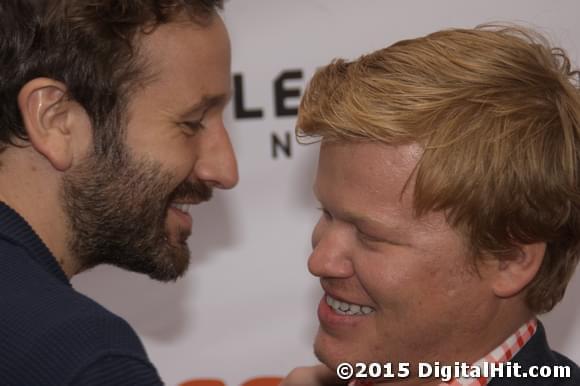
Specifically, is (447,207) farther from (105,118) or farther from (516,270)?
(105,118)

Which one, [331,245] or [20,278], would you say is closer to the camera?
[20,278]

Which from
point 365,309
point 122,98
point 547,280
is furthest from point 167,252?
point 547,280

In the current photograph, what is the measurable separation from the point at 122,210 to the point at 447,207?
53 cm

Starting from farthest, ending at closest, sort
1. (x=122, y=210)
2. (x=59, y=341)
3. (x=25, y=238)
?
(x=122, y=210) → (x=25, y=238) → (x=59, y=341)

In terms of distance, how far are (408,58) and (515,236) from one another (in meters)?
0.30

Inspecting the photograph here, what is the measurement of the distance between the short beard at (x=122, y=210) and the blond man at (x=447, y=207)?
0.28 meters

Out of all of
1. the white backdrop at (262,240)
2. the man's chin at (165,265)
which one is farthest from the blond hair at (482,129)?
the white backdrop at (262,240)

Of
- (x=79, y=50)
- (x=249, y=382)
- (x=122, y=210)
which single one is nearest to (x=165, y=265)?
(x=122, y=210)

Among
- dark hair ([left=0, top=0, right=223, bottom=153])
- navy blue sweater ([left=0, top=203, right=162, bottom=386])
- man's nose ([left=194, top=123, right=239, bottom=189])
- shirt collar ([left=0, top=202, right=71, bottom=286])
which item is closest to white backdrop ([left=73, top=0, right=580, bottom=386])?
man's nose ([left=194, top=123, right=239, bottom=189])

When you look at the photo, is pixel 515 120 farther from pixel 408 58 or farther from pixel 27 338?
pixel 27 338

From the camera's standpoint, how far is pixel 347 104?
1.33 metres

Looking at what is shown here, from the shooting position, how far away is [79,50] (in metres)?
1.42

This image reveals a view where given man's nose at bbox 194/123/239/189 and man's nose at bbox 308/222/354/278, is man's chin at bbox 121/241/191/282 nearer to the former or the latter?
man's nose at bbox 194/123/239/189

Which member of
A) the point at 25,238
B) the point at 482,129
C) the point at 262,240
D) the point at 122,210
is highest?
the point at 482,129
